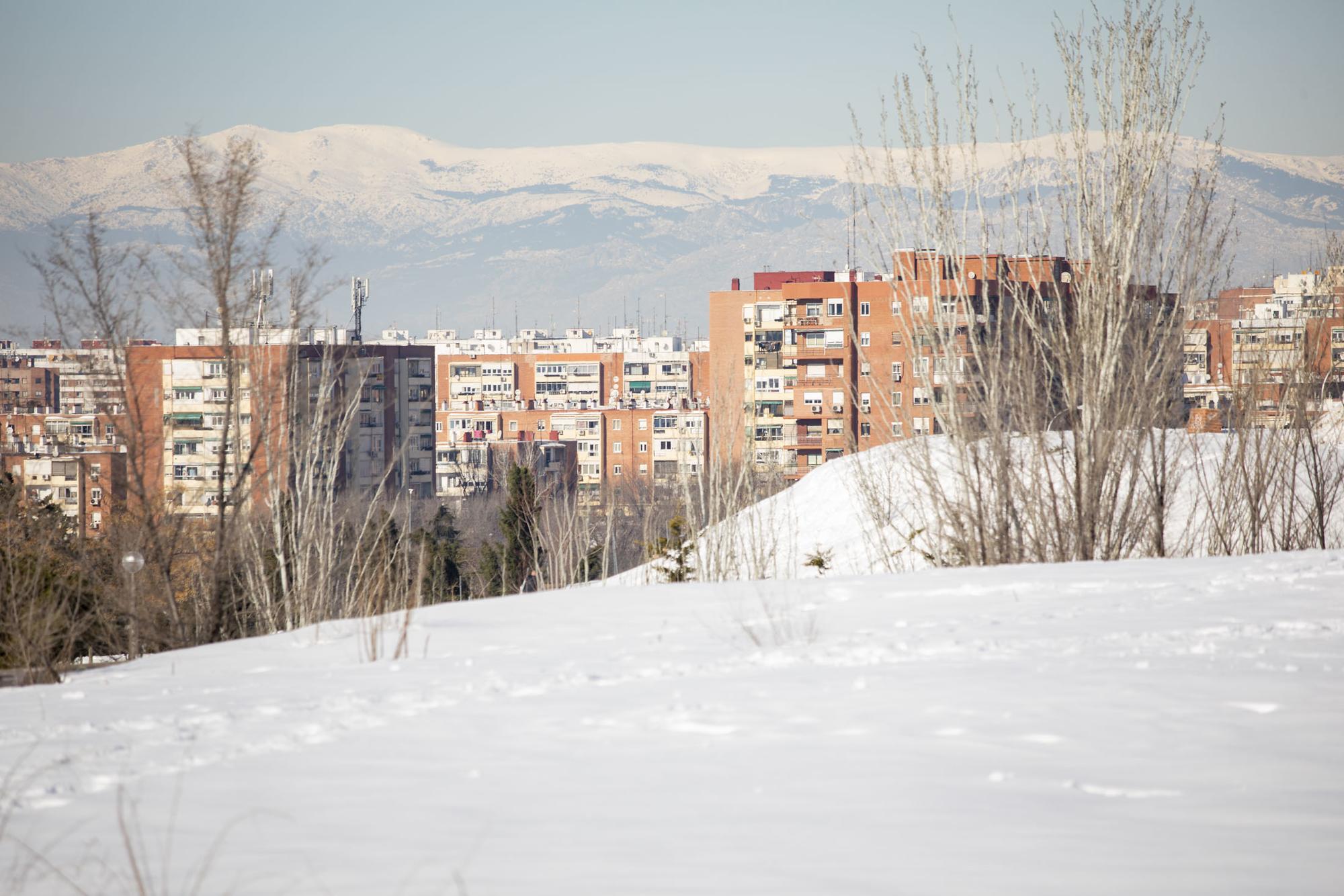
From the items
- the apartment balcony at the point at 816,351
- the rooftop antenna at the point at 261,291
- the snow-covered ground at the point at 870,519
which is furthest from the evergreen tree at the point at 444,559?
the apartment balcony at the point at 816,351

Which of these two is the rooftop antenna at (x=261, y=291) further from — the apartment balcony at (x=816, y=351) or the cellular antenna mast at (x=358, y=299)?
the apartment balcony at (x=816, y=351)

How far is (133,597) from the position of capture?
14.3 m

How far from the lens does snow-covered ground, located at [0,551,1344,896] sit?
4.04m

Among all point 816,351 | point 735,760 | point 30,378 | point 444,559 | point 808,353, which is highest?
point 30,378

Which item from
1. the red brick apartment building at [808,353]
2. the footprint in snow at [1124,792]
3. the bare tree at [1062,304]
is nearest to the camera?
the footprint in snow at [1124,792]

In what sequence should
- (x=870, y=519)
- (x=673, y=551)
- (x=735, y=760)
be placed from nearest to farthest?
(x=735, y=760)
(x=673, y=551)
(x=870, y=519)

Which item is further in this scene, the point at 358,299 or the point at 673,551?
the point at 358,299

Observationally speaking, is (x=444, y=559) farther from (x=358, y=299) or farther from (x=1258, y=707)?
(x=358, y=299)

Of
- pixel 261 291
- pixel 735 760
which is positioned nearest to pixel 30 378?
pixel 261 291

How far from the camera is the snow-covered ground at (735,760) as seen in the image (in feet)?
13.2

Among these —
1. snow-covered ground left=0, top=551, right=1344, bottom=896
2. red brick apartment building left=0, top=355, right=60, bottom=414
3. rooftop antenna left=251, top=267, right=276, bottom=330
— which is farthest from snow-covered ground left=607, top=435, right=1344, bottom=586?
red brick apartment building left=0, top=355, right=60, bottom=414

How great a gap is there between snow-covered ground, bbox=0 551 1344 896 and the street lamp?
19.3 ft

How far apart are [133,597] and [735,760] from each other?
36.1 ft

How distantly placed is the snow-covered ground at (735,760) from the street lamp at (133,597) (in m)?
5.89
